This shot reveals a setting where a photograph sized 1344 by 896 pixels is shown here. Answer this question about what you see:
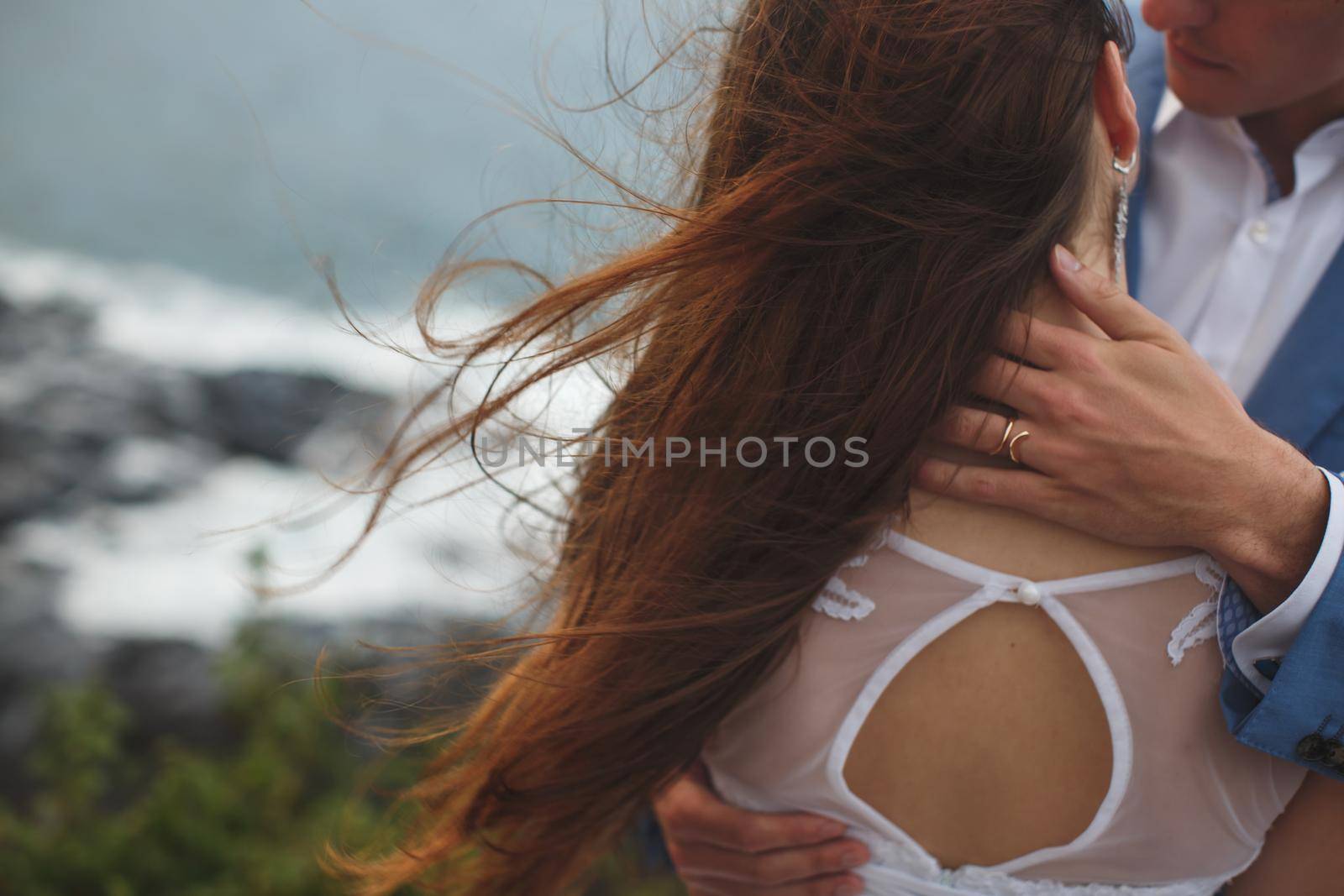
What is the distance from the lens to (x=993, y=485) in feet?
3.77

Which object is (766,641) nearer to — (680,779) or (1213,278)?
(680,779)

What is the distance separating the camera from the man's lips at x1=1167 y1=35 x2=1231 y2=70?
159 centimetres

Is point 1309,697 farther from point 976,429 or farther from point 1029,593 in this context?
point 976,429

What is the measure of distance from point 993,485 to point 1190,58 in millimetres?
923

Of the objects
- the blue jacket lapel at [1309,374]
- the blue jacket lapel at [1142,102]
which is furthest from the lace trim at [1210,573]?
the blue jacket lapel at [1142,102]

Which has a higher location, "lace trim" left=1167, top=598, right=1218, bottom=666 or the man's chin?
the man's chin

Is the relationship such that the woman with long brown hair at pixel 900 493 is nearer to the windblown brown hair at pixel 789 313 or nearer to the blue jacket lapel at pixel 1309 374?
the windblown brown hair at pixel 789 313

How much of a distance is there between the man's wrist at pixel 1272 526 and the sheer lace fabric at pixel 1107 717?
0.16ft

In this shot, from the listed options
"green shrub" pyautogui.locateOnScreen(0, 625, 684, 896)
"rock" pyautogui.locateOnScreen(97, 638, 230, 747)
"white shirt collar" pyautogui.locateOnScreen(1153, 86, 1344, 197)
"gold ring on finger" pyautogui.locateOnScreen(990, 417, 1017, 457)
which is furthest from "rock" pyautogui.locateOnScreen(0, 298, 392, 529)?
"gold ring on finger" pyautogui.locateOnScreen(990, 417, 1017, 457)

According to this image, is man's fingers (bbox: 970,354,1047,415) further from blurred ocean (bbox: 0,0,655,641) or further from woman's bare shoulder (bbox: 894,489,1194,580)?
blurred ocean (bbox: 0,0,655,641)

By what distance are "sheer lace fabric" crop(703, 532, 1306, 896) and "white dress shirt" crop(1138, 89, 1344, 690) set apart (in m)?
0.72

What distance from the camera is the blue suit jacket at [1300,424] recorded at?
1.12 meters

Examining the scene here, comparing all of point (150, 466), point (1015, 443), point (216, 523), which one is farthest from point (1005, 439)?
point (150, 466)

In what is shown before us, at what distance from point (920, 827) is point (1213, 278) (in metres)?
1.11
